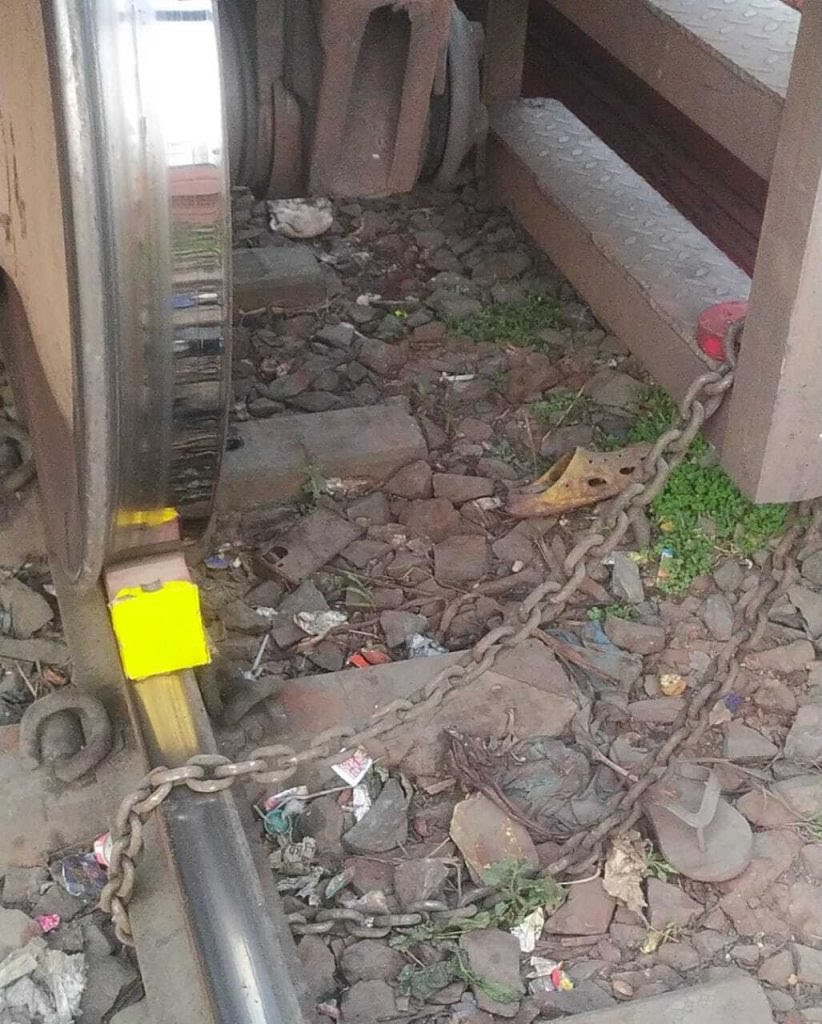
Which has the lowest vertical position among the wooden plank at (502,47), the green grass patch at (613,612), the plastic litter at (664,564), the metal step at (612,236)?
the green grass patch at (613,612)

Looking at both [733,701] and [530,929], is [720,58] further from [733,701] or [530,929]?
[530,929]

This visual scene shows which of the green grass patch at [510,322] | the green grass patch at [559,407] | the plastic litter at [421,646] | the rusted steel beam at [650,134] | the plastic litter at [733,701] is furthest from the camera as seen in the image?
the rusted steel beam at [650,134]

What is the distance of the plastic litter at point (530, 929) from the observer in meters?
2.08

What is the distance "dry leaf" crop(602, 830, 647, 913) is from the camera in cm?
214

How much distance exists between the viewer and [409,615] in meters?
2.68

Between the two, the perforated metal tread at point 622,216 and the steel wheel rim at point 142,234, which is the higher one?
the steel wheel rim at point 142,234

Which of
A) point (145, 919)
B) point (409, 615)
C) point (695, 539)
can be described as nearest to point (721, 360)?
point (695, 539)

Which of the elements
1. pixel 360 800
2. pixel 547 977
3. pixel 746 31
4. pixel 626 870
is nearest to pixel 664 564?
pixel 626 870

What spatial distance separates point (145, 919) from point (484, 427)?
1.67 meters

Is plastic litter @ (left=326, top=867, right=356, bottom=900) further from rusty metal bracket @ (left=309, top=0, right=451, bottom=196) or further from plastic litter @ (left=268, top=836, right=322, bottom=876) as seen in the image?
rusty metal bracket @ (left=309, top=0, right=451, bottom=196)

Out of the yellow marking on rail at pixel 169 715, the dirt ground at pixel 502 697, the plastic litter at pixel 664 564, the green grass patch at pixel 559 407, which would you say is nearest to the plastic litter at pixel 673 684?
the dirt ground at pixel 502 697

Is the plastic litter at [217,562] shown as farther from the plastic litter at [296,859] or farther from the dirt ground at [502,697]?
the plastic litter at [296,859]

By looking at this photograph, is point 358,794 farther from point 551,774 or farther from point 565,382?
point 565,382

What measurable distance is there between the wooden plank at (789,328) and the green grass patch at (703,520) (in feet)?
1.36
